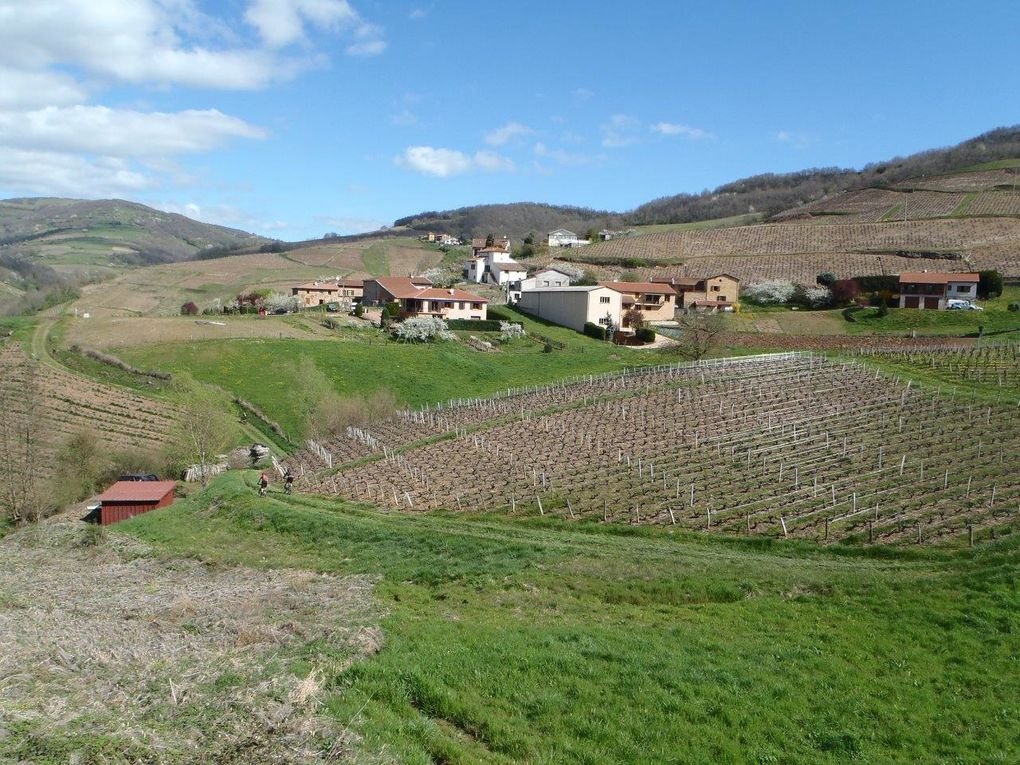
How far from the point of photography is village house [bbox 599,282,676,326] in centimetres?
8400

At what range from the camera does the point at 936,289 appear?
253 feet

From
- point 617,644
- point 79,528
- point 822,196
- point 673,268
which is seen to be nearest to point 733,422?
point 617,644

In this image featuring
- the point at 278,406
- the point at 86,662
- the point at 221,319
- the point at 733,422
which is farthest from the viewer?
the point at 221,319

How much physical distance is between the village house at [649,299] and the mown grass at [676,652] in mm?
63032

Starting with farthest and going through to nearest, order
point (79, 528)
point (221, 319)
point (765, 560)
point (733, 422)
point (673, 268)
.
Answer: point (673, 268) < point (221, 319) < point (733, 422) < point (79, 528) < point (765, 560)

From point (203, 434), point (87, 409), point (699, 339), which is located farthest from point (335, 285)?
point (203, 434)

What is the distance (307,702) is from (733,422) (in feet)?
103

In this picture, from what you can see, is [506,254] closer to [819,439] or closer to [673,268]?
[673,268]

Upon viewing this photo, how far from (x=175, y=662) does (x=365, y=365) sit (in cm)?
5006

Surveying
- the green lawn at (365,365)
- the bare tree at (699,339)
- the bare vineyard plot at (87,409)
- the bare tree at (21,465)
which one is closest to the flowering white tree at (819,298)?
the bare tree at (699,339)

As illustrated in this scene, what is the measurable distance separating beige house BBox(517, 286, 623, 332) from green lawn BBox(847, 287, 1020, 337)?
2428 centimetres

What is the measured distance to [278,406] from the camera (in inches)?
2031

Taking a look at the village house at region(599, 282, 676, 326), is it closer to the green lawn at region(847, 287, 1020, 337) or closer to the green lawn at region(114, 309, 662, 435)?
the green lawn at region(114, 309, 662, 435)

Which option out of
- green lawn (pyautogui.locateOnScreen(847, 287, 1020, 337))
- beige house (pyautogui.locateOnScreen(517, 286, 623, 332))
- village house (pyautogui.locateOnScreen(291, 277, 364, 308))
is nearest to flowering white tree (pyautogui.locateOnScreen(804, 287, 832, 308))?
green lawn (pyautogui.locateOnScreen(847, 287, 1020, 337))
